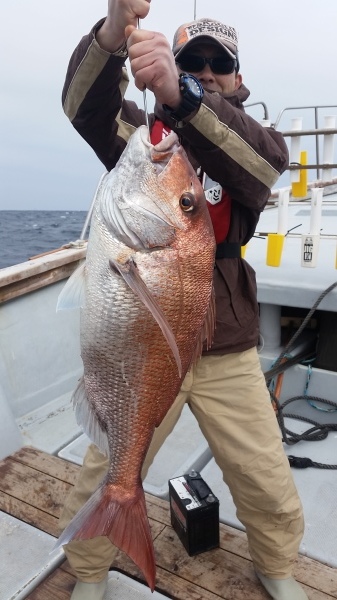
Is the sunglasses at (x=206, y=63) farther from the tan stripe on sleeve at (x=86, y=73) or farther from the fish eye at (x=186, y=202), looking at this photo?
the fish eye at (x=186, y=202)

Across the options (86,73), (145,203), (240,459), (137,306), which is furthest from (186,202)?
(240,459)

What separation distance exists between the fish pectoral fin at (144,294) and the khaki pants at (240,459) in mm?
568

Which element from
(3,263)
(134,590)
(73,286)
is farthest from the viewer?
(3,263)

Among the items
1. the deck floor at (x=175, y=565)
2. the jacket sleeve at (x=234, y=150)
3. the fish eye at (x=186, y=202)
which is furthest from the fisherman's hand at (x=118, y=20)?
the deck floor at (x=175, y=565)

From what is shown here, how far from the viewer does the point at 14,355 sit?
152 inches

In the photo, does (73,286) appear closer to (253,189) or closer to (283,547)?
(253,189)

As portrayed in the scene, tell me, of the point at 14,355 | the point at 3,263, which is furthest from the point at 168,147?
the point at 3,263

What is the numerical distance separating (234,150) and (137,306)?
67 centimetres

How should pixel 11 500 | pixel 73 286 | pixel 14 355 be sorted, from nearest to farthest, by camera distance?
pixel 73 286
pixel 11 500
pixel 14 355

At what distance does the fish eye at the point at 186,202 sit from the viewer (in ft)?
5.47

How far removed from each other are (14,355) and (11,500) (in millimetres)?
1235

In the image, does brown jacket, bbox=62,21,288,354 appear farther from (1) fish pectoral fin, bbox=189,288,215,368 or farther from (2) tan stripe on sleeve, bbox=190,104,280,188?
(1) fish pectoral fin, bbox=189,288,215,368

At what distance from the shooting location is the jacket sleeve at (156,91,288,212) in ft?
5.65

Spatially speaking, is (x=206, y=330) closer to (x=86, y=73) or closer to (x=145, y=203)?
(x=145, y=203)
